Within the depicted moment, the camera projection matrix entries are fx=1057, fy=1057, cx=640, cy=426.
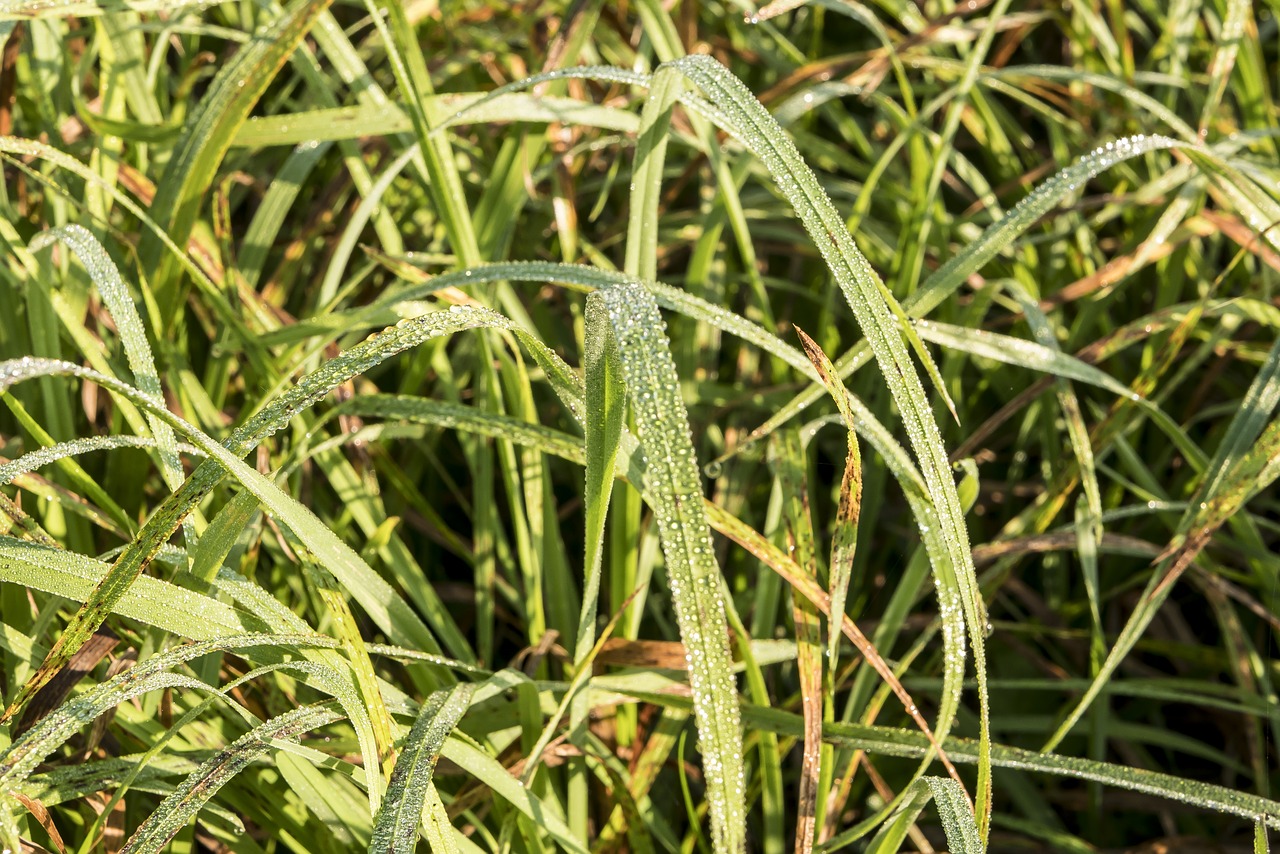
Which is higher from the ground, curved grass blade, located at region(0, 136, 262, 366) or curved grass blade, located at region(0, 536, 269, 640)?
curved grass blade, located at region(0, 136, 262, 366)

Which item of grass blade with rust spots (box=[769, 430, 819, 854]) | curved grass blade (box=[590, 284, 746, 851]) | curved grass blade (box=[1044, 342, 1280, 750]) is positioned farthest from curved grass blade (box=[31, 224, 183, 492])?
curved grass blade (box=[1044, 342, 1280, 750])

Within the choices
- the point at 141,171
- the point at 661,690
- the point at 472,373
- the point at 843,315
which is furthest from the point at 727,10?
the point at 661,690

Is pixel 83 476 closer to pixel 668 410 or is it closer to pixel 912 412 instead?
pixel 668 410

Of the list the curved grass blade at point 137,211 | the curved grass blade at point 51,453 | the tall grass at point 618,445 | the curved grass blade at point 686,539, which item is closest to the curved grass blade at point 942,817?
the tall grass at point 618,445

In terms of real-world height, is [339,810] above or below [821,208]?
below

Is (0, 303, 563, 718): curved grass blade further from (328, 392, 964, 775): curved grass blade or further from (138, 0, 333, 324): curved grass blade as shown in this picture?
(138, 0, 333, 324): curved grass blade

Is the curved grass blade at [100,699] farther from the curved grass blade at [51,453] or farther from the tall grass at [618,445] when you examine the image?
the curved grass blade at [51,453]

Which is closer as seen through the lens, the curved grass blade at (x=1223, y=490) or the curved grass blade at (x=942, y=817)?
the curved grass blade at (x=942, y=817)

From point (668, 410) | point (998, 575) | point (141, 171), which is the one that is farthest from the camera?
point (141, 171)
